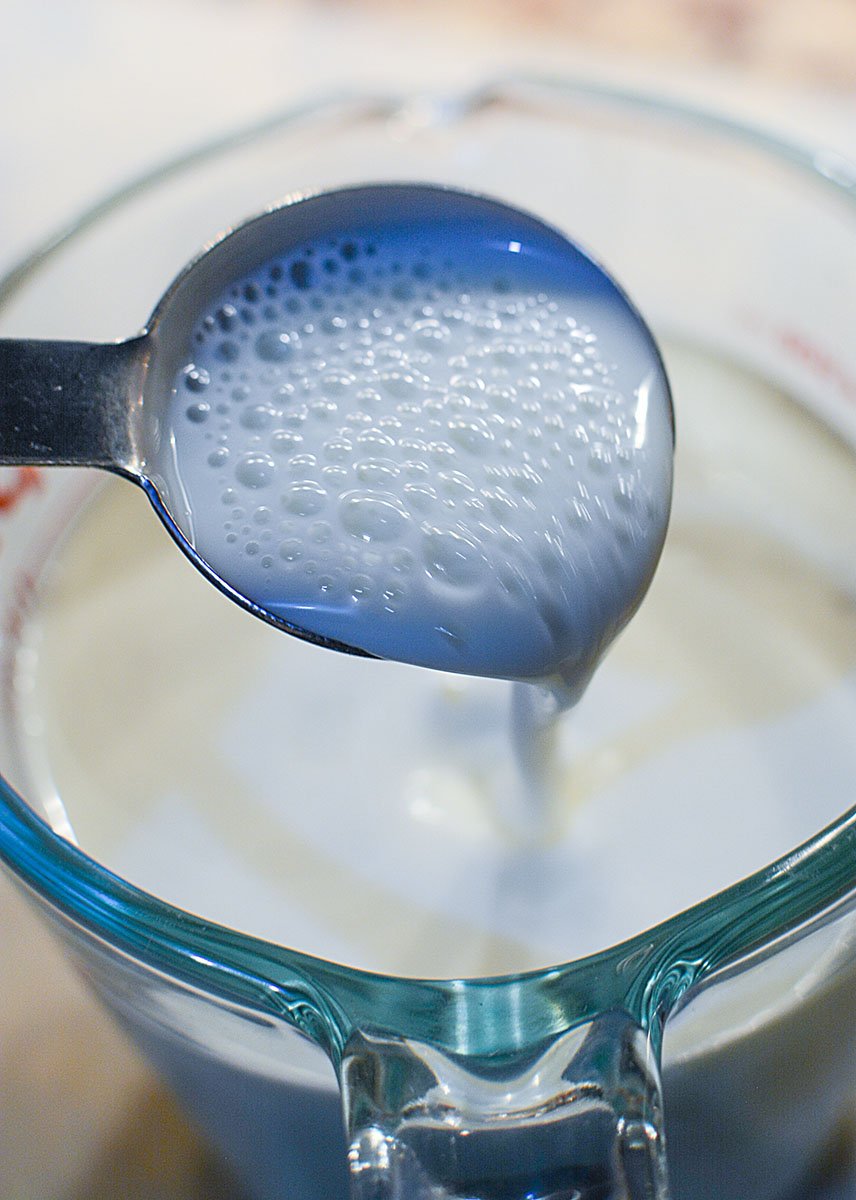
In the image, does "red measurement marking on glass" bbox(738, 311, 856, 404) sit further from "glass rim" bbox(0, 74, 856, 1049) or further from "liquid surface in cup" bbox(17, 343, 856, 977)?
"glass rim" bbox(0, 74, 856, 1049)

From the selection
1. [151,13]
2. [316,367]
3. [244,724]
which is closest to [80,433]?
[316,367]

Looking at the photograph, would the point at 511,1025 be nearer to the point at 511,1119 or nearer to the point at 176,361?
the point at 511,1119

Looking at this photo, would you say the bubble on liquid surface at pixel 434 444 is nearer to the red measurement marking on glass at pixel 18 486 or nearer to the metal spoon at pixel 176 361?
the metal spoon at pixel 176 361

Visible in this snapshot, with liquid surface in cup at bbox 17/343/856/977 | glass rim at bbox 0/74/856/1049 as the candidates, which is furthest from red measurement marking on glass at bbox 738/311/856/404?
glass rim at bbox 0/74/856/1049

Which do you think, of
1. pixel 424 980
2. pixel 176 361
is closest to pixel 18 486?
pixel 176 361

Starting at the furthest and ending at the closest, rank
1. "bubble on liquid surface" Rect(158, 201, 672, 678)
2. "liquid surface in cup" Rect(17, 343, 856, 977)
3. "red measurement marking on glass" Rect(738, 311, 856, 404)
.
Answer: "red measurement marking on glass" Rect(738, 311, 856, 404) < "liquid surface in cup" Rect(17, 343, 856, 977) < "bubble on liquid surface" Rect(158, 201, 672, 678)

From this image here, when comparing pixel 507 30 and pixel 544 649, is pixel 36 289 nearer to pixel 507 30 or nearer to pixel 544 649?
pixel 544 649
